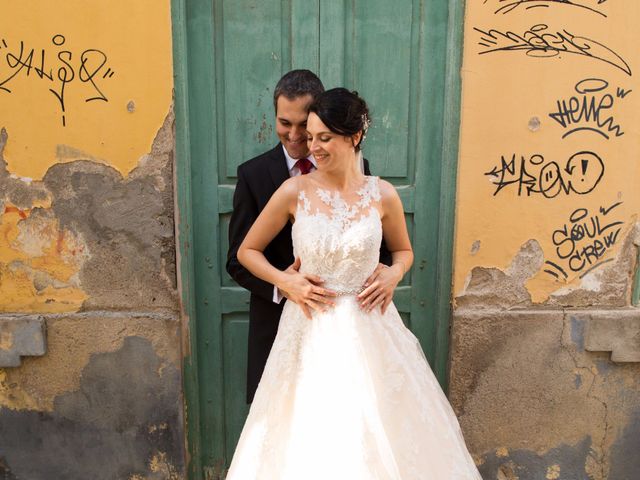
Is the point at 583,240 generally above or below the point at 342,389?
above

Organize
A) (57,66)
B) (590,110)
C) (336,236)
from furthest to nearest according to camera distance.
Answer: (590,110)
(57,66)
(336,236)

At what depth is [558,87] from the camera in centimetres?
329

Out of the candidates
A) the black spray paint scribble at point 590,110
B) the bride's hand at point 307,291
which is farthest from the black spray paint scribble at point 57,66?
the black spray paint scribble at point 590,110

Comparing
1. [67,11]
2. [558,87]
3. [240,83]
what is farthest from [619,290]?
[67,11]

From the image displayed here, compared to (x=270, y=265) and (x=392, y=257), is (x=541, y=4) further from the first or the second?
(x=270, y=265)

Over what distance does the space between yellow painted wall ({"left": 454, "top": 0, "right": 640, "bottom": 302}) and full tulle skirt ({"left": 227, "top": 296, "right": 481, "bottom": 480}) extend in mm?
1092

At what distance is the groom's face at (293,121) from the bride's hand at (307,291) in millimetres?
540

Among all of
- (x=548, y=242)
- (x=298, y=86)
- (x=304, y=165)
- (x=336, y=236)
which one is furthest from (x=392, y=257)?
(x=548, y=242)

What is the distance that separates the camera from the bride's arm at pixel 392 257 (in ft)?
8.07

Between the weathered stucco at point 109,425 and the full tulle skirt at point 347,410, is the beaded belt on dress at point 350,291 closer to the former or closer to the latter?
the full tulle skirt at point 347,410

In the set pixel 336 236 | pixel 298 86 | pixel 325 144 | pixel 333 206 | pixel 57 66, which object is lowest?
pixel 336 236

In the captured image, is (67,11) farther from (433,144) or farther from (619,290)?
(619,290)

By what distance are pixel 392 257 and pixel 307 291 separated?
51cm

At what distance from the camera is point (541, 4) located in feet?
10.5
